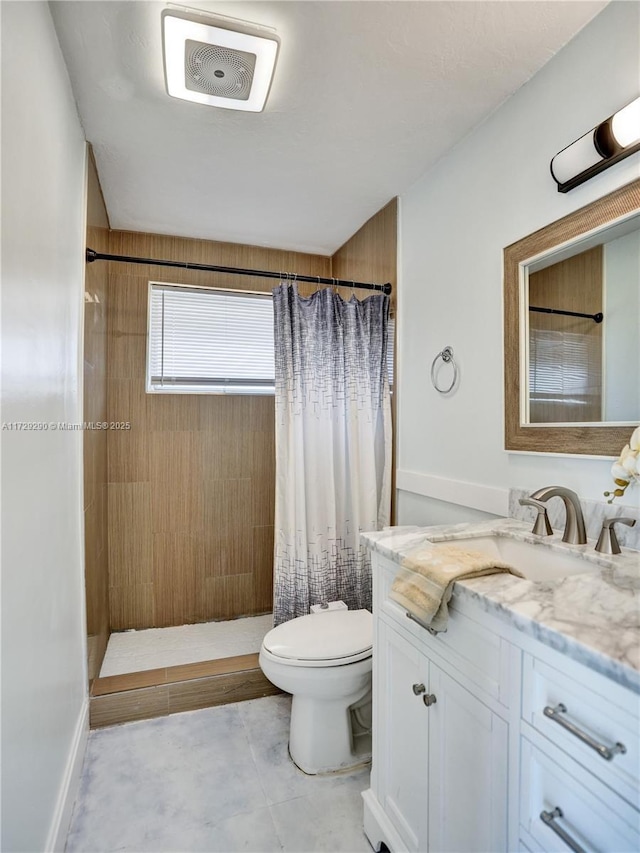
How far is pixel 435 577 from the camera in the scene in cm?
108

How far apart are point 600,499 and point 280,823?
4.79 ft

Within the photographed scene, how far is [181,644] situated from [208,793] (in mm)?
991

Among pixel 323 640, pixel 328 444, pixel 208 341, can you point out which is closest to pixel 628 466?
pixel 323 640

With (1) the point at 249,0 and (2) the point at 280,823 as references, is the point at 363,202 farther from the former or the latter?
(2) the point at 280,823

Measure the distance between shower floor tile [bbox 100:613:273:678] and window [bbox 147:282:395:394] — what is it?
142 cm

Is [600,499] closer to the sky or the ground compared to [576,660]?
closer to the sky

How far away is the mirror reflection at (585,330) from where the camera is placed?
50.4 inches

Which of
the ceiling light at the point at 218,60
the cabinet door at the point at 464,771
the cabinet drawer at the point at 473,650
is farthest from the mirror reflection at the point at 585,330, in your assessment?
the ceiling light at the point at 218,60

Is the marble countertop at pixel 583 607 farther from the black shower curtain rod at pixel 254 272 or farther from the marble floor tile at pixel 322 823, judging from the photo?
the black shower curtain rod at pixel 254 272

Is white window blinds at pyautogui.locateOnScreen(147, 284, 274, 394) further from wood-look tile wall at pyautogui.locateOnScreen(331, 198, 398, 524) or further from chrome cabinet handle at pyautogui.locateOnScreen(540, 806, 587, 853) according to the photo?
chrome cabinet handle at pyautogui.locateOnScreen(540, 806, 587, 853)

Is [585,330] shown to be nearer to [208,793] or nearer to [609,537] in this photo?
[609,537]

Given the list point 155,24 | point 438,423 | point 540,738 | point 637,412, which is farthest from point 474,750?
point 155,24

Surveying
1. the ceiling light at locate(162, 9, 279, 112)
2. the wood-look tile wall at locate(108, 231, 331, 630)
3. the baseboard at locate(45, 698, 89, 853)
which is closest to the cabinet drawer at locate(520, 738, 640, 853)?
the baseboard at locate(45, 698, 89, 853)

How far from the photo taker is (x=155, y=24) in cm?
136
